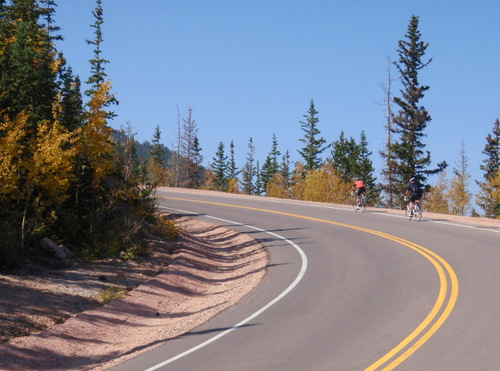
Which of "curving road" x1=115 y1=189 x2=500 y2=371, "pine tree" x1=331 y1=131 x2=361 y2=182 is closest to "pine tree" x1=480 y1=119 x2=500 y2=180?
"pine tree" x1=331 y1=131 x2=361 y2=182

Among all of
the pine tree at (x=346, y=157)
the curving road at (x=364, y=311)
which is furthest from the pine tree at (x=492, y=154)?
the curving road at (x=364, y=311)

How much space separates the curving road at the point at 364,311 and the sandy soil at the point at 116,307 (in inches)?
29.0

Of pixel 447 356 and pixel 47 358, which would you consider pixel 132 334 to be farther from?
pixel 447 356

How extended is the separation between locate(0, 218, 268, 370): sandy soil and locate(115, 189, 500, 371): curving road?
29.0 inches

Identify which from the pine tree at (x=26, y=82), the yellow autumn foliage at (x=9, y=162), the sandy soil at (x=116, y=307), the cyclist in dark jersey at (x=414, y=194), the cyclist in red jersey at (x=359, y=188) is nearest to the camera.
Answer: the sandy soil at (x=116, y=307)

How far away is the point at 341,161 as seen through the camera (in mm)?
81562

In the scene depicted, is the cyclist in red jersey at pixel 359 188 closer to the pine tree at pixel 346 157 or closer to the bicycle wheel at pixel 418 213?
the bicycle wheel at pixel 418 213

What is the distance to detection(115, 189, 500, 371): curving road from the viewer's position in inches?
303

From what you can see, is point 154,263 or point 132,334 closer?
point 132,334

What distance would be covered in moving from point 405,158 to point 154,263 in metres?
39.6

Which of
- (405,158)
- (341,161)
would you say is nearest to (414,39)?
(405,158)

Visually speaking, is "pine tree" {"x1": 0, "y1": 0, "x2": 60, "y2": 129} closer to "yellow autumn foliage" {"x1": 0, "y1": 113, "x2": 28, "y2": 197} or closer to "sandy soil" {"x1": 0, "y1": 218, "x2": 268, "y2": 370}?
"yellow autumn foliage" {"x1": 0, "y1": 113, "x2": 28, "y2": 197}

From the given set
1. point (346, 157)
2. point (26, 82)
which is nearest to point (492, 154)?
point (346, 157)

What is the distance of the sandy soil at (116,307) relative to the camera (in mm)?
8992
